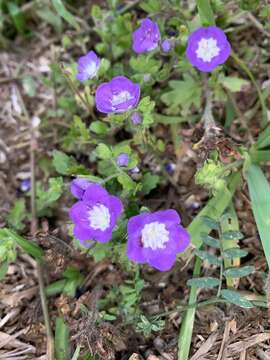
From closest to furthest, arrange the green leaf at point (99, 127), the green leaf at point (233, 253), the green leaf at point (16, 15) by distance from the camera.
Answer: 1. the green leaf at point (233, 253)
2. the green leaf at point (99, 127)
3. the green leaf at point (16, 15)

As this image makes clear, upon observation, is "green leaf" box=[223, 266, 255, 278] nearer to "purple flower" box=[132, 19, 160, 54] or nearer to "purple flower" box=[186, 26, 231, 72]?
"purple flower" box=[186, 26, 231, 72]

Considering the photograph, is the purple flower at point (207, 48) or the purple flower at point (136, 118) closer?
the purple flower at point (136, 118)

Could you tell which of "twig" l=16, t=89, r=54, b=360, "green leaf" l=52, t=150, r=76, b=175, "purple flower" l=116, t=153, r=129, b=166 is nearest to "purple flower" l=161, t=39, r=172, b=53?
"purple flower" l=116, t=153, r=129, b=166

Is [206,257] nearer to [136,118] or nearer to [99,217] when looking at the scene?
[99,217]

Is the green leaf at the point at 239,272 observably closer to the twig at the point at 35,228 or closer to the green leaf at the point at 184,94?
the twig at the point at 35,228

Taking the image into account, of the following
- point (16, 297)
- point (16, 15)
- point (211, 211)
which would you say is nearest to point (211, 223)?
point (211, 211)

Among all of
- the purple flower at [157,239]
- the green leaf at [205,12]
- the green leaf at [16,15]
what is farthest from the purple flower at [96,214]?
the green leaf at [16,15]

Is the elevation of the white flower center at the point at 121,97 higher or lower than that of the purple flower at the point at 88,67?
lower

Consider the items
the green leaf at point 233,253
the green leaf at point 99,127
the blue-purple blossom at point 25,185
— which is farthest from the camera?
the blue-purple blossom at point 25,185
